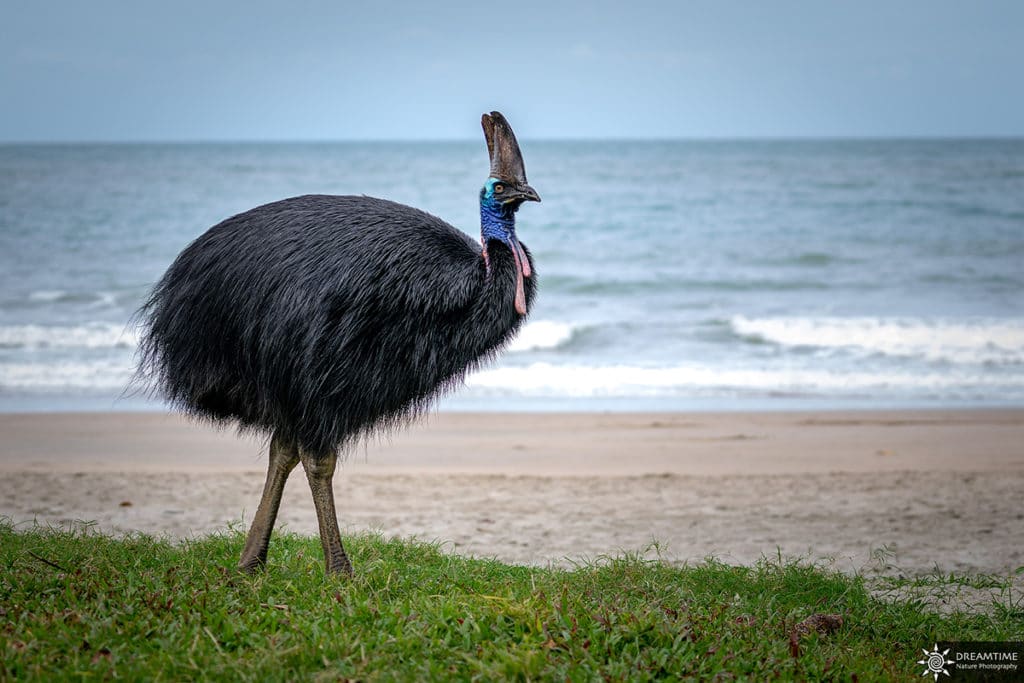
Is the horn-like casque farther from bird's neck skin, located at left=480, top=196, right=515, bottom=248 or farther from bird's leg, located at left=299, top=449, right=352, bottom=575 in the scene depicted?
bird's leg, located at left=299, top=449, right=352, bottom=575

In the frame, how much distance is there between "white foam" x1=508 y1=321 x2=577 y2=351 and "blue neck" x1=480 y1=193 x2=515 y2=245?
10411mm

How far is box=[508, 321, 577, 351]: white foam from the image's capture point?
Result: 14992mm

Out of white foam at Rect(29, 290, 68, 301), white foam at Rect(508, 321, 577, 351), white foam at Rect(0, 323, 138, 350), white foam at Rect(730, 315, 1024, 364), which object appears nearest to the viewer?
white foam at Rect(730, 315, 1024, 364)

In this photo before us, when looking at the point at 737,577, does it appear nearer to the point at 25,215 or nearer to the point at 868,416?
the point at 868,416

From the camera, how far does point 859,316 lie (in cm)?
1644

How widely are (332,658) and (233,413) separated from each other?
1421 mm

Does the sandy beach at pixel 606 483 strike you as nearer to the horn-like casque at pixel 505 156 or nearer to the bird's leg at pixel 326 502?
the bird's leg at pixel 326 502

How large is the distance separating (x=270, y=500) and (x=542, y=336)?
35.6ft

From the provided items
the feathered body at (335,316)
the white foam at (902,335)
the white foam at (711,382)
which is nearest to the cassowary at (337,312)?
the feathered body at (335,316)

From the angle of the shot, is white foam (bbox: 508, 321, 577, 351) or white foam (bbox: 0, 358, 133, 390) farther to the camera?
white foam (bbox: 508, 321, 577, 351)

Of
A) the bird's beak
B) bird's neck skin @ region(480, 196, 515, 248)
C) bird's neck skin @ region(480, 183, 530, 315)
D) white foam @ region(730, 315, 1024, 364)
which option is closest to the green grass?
bird's neck skin @ region(480, 183, 530, 315)

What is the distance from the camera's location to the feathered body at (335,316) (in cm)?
427

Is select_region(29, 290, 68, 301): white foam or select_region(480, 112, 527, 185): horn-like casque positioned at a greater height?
select_region(480, 112, 527, 185): horn-like casque

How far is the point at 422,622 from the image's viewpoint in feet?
13.1
